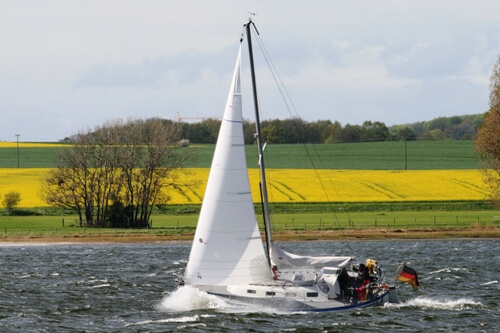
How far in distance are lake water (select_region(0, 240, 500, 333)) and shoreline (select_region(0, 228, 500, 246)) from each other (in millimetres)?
8606

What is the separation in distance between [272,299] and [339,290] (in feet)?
9.37

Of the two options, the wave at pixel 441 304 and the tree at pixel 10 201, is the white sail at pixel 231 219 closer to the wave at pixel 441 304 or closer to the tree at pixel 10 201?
the wave at pixel 441 304

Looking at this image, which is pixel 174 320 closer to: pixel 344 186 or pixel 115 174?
pixel 115 174

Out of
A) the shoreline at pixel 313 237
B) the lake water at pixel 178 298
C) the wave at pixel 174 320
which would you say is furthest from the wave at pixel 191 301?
the shoreline at pixel 313 237

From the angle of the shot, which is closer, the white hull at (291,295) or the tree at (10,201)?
the white hull at (291,295)

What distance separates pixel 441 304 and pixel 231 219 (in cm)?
1108

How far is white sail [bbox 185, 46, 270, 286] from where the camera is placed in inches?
1838

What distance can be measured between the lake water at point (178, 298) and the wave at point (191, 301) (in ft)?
0.18

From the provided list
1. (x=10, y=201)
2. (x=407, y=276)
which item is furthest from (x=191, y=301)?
(x=10, y=201)

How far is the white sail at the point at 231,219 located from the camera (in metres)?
46.7

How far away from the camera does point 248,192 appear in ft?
154

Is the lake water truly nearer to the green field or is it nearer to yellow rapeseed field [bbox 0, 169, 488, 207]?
yellow rapeseed field [bbox 0, 169, 488, 207]

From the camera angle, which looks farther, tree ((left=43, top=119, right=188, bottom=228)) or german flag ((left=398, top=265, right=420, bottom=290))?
tree ((left=43, top=119, right=188, bottom=228))

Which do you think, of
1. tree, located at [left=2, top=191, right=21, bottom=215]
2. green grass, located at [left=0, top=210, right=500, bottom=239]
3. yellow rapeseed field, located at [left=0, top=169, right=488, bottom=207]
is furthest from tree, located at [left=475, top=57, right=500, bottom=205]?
tree, located at [left=2, top=191, right=21, bottom=215]
